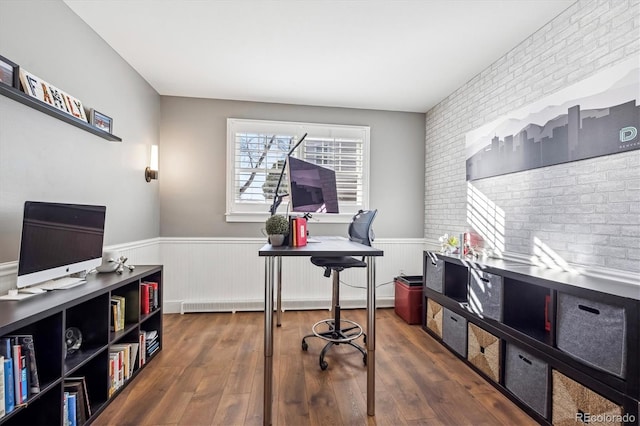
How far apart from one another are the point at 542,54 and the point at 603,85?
0.61 metres

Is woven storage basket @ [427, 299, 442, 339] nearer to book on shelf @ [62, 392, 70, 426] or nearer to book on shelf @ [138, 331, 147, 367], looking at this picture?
book on shelf @ [138, 331, 147, 367]

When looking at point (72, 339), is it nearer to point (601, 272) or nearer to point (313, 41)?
point (313, 41)

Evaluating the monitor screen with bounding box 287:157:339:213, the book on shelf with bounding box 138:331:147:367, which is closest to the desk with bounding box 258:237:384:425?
the monitor screen with bounding box 287:157:339:213

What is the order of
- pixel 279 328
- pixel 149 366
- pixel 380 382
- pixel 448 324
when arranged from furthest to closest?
pixel 279 328 < pixel 448 324 < pixel 149 366 < pixel 380 382

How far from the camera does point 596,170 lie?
1.78m

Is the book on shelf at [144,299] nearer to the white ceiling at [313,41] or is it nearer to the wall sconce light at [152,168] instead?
the wall sconce light at [152,168]

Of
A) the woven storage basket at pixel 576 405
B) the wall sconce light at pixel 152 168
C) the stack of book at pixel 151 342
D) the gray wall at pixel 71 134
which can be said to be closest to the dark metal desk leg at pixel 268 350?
the stack of book at pixel 151 342

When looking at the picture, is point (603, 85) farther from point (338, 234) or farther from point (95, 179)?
point (95, 179)

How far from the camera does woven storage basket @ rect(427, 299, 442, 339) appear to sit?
277 centimetres

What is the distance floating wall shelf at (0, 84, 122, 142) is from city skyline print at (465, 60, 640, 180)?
3192 mm

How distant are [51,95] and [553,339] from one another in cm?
324

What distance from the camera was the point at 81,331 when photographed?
1.80 m

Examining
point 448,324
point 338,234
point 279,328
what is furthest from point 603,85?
point 279,328

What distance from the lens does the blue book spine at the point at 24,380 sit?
48.7 inches
